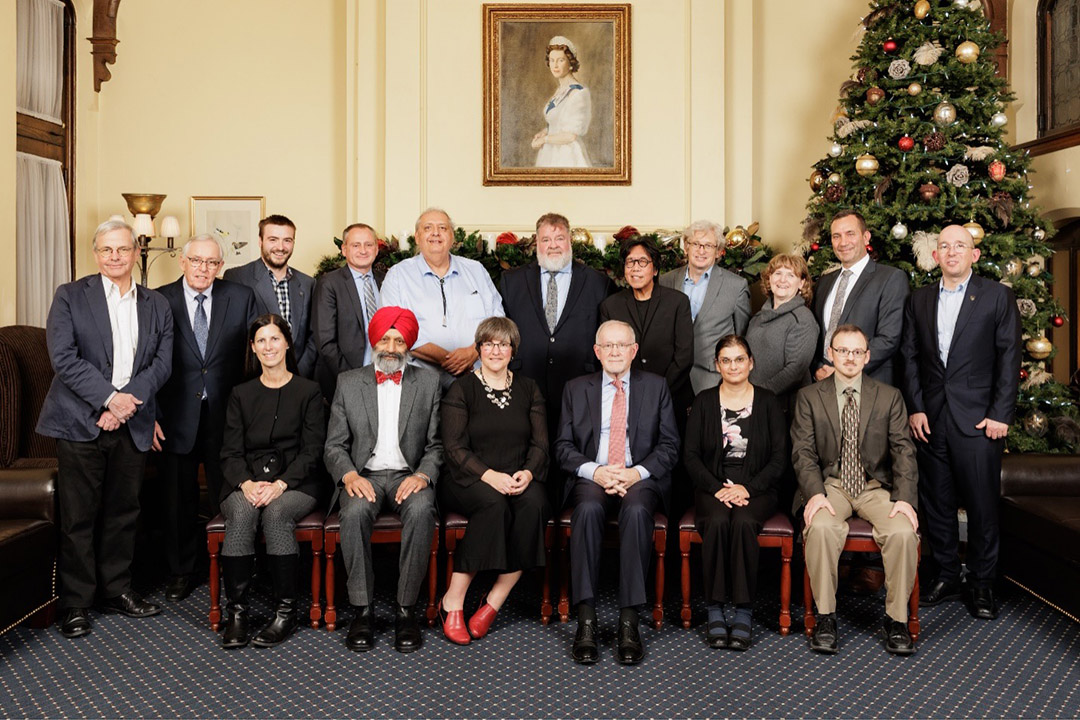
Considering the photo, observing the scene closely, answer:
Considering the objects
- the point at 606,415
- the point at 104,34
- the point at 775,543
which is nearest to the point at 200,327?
the point at 606,415

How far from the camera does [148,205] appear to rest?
7531 millimetres

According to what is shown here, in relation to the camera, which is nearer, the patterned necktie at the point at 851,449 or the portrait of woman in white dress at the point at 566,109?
the patterned necktie at the point at 851,449

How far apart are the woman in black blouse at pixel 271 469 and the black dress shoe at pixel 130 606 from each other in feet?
1.55

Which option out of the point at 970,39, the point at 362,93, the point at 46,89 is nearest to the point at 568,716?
the point at 970,39

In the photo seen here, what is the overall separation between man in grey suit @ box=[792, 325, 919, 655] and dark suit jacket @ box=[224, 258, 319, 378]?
8.47 ft

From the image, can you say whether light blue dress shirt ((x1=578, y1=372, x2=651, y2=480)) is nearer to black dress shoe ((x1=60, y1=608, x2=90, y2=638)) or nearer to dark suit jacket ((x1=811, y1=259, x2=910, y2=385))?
dark suit jacket ((x1=811, y1=259, x2=910, y2=385))

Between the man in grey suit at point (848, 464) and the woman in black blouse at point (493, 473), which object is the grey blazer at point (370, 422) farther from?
the man in grey suit at point (848, 464)

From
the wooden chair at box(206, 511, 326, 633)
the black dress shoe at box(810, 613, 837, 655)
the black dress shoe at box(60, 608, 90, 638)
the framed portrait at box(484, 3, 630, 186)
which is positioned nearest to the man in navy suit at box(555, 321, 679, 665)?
the black dress shoe at box(810, 613, 837, 655)

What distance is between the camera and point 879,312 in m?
4.83

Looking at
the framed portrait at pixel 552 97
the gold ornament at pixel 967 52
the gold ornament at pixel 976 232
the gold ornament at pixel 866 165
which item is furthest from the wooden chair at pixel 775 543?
the framed portrait at pixel 552 97

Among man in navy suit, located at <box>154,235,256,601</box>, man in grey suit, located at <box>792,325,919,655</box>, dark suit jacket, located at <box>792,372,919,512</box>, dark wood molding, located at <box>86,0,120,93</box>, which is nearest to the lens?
man in grey suit, located at <box>792,325,919,655</box>

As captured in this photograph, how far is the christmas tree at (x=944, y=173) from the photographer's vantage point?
5.59 meters

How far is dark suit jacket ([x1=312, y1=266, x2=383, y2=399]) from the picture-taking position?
5.05 meters

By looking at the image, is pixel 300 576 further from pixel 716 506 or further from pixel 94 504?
pixel 716 506
